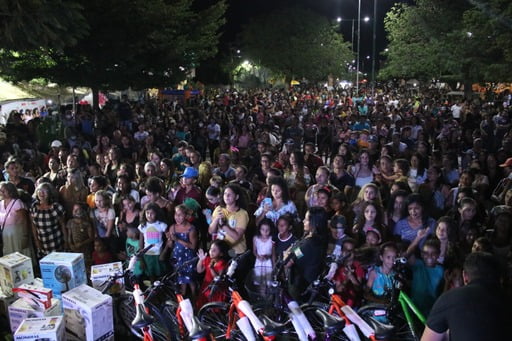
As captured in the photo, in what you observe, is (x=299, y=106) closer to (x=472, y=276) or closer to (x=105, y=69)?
(x=105, y=69)

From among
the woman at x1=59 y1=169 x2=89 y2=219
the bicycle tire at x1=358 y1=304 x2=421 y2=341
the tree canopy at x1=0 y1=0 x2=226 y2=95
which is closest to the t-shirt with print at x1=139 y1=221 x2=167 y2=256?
the woman at x1=59 y1=169 x2=89 y2=219

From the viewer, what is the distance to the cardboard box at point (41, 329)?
13.7ft

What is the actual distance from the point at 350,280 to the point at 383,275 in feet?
1.10

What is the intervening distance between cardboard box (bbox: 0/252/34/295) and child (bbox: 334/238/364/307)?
336cm

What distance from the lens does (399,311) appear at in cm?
456

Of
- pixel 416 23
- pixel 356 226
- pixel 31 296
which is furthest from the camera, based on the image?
pixel 416 23

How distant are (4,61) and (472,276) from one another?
38.2ft

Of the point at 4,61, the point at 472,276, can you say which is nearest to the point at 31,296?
the point at 472,276

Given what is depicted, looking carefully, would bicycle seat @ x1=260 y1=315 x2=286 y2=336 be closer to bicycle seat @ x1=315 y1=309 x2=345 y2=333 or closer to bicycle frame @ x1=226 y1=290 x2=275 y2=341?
bicycle frame @ x1=226 y1=290 x2=275 y2=341

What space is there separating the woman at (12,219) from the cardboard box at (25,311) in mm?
1683

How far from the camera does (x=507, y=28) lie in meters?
16.7

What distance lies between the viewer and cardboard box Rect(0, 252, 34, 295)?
5094mm

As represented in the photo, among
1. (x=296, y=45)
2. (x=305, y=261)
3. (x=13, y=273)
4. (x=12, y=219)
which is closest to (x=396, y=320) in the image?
(x=305, y=261)

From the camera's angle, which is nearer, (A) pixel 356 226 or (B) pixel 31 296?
(B) pixel 31 296
